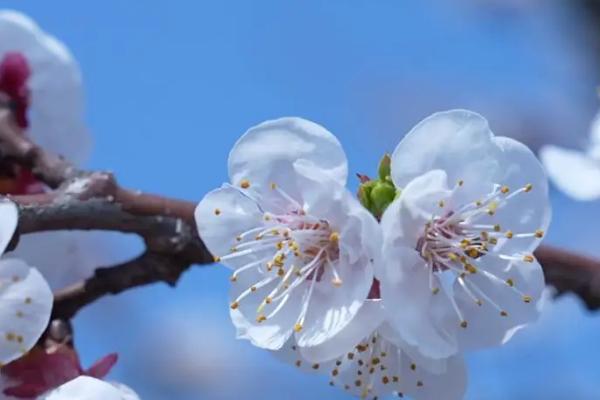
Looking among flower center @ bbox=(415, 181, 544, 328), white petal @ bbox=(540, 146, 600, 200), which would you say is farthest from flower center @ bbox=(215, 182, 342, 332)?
white petal @ bbox=(540, 146, 600, 200)

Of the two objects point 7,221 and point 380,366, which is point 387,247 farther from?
point 7,221

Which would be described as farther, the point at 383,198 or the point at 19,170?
the point at 19,170

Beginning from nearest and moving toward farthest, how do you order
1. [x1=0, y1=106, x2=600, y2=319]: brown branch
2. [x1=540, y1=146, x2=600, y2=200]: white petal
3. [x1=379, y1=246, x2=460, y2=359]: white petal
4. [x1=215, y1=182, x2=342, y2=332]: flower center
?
[x1=379, y1=246, x2=460, y2=359]: white petal < [x1=215, y1=182, x2=342, y2=332]: flower center < [x1=0, y1=106, x2=600, y2=319]: brown branch < [x1=540, y1=146, x2=600, y2=200]: white petal

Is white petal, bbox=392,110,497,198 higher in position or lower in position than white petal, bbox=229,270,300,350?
higher

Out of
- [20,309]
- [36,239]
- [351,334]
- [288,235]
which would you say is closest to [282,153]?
[288,235]

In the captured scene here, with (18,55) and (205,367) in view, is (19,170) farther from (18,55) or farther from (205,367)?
(205,367)

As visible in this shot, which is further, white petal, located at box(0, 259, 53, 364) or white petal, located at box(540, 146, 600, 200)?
white petal, located at box(540, 146, 600, 200)

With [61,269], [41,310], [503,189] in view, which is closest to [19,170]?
[61,269]

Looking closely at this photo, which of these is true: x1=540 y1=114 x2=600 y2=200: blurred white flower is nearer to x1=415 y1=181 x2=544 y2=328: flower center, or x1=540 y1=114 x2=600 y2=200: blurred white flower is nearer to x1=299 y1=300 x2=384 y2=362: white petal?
x1=415 y1=181 x2=544 y2=328: flower center
